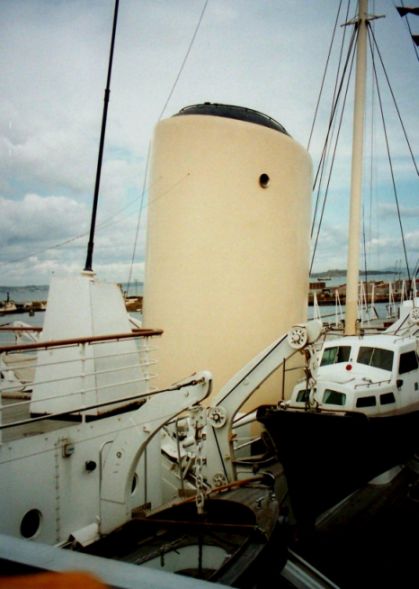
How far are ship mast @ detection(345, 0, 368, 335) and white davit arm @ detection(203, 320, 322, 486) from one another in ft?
21.0

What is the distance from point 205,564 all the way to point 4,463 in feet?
8.42

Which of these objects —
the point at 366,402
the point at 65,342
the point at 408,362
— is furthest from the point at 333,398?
the point at 65,342

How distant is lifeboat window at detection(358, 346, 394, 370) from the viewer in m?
9.45

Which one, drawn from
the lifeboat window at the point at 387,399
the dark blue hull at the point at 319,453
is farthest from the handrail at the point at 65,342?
the lifeboat window at the point at 387,399

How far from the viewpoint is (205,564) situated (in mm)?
4879

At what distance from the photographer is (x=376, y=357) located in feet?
31.7

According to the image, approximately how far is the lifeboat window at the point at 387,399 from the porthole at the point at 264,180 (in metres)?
5.17

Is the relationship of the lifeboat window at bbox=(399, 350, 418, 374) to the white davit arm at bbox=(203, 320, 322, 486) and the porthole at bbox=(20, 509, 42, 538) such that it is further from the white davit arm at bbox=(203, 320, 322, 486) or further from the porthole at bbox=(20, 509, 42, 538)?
the porthole at bbox=(20, 509, 42, 538)

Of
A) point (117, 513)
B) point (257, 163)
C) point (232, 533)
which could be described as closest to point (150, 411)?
point (117, 513)

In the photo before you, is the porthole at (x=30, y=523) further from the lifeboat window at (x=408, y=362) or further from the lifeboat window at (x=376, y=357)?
the lifeboat window at (x=408, y=362)

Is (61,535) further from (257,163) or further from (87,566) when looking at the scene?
(257,163)

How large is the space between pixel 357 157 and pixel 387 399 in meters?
7.22

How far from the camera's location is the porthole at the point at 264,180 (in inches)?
366

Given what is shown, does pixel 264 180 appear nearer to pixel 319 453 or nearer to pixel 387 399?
pixel 387 399
